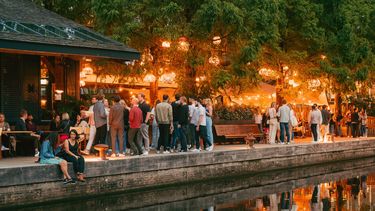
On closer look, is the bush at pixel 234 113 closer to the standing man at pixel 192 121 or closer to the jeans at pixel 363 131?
the standing man at pixel 192 121

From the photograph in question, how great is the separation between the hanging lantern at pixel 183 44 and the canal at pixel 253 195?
228 inches

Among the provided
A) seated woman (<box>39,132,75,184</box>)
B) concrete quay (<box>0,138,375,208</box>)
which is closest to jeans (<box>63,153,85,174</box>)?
seated woman (<box>39,132,75,184</box>)

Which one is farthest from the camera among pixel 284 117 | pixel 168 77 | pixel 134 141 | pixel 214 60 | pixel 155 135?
pixel 214 60

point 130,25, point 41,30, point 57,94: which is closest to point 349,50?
point 130,25

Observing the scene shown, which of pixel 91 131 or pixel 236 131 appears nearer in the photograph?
pixel 91 131

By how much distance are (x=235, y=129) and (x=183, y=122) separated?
23.2ft

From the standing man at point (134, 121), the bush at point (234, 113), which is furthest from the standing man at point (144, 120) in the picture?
the bush at point (234, 113)

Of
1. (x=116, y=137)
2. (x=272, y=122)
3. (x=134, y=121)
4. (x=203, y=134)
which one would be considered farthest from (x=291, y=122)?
(x=116, y=137)

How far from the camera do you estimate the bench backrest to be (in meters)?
28.7

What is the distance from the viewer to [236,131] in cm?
2931

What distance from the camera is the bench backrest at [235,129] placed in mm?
28672

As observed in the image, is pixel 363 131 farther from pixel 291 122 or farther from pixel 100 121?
pixel 100 121

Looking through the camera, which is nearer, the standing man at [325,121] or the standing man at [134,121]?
the standing man at [134,121]

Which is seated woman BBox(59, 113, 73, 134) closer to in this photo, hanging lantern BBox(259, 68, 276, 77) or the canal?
the canal
